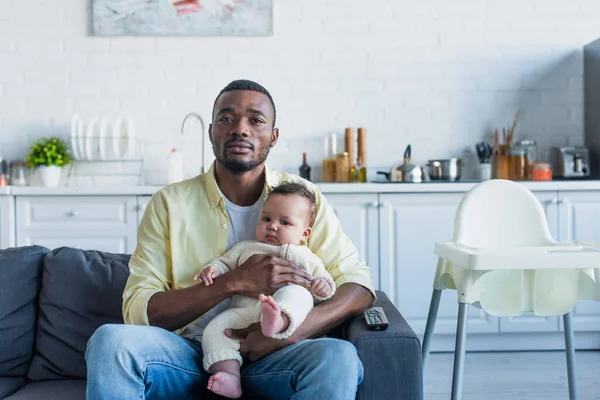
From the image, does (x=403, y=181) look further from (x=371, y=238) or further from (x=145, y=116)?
(x=145, y=116)

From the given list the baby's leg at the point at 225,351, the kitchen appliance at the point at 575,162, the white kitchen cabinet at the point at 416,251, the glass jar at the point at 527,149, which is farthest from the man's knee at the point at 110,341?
the kitchen appliance at the point at 575,162

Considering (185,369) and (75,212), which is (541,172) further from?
(185,369)

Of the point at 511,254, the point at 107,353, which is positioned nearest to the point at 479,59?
the point at 511,254

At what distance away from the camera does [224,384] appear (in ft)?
5.48

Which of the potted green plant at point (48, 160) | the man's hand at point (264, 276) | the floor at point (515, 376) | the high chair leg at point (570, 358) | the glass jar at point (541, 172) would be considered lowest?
the floor at point (515, 376)

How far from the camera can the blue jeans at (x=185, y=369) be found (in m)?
1.59

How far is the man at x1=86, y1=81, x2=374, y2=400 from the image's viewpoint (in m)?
1.62

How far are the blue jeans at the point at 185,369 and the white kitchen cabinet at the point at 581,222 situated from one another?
2.42 m

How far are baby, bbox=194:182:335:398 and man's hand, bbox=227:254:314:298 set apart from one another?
3 cm

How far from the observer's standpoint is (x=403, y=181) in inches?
154

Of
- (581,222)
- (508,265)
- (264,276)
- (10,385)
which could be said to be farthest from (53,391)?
(581,222)

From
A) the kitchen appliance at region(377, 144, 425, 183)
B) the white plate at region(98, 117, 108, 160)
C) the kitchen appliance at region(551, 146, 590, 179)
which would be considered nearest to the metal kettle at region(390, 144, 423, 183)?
the kitchen appliance at region(377, 144, 425, 183)

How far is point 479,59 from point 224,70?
1610 millimetres

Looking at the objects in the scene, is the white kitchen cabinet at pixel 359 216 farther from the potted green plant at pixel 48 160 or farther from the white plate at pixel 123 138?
the potted green plant at pixel 48 160
